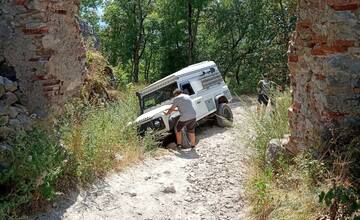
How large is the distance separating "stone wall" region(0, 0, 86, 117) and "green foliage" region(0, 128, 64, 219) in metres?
0.92

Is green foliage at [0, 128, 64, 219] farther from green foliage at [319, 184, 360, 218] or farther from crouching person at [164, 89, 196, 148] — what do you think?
crouching person at [164, 89, 196, 148]

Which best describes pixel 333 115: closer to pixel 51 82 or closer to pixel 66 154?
pixel 66 154

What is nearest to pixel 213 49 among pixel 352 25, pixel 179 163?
pixel 179 163

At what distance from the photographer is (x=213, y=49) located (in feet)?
83.4

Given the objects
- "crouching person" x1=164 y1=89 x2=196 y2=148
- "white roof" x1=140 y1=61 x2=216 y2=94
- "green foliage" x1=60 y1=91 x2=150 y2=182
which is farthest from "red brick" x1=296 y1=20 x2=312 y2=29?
"white roof" x1=140 y1=61 x2=216 y2=94

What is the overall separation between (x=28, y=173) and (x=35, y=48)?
6.89ft

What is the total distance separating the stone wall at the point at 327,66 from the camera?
517cm

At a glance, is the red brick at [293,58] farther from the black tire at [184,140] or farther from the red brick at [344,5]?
the black tire at [184,140]

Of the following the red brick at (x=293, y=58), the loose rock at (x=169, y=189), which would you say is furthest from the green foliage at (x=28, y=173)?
the red brick at (x=293, y=58)

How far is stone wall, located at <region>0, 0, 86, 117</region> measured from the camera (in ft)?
22.0

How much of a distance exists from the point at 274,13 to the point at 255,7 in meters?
3.02

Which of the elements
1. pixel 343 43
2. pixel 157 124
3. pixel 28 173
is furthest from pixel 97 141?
pixel 343 43

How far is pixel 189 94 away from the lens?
38.7 ft

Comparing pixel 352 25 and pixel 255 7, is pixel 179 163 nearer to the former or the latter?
pixel 352 25
